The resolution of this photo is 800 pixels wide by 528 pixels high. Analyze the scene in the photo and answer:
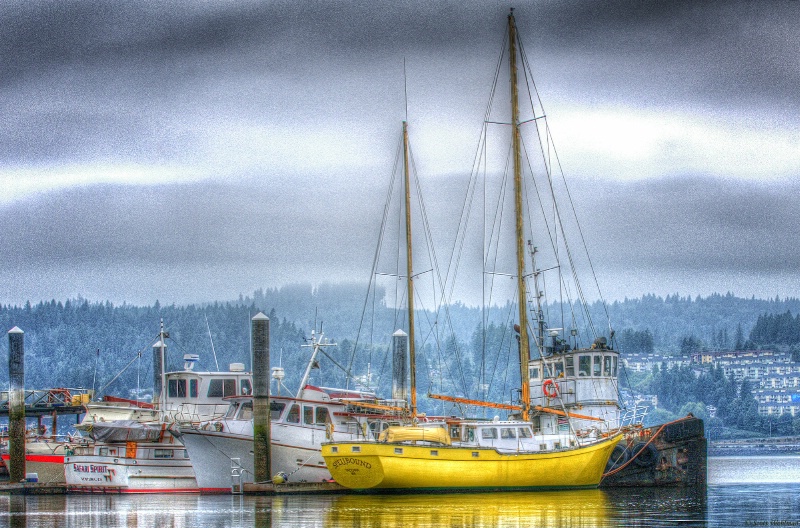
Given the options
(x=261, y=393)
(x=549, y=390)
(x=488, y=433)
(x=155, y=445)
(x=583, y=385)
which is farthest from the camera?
(x=583, y=385)

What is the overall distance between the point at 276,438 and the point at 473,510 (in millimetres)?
16220

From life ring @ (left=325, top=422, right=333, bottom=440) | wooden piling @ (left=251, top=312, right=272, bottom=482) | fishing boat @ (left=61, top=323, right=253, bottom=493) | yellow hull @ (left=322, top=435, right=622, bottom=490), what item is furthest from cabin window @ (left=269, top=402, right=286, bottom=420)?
yellow hull @ (left=322, top=435, right=622, bottom=490)

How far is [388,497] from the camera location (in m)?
50.9

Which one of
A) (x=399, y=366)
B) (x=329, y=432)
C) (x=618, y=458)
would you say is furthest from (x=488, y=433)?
(x=399, y=366)

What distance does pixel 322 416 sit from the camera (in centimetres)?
5916

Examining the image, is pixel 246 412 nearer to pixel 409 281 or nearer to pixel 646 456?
pixel 409 281

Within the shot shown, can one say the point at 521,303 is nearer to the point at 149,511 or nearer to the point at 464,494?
the point at 464,494

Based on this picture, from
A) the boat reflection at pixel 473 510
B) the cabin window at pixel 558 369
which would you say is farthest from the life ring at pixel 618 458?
the cabin window at pixel 558 369

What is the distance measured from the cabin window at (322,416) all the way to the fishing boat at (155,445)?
4822mm

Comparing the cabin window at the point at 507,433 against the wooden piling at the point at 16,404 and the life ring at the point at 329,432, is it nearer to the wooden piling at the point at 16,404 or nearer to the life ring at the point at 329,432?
the life ring at the point at 329,432

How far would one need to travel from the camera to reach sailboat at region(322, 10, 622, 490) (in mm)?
51312

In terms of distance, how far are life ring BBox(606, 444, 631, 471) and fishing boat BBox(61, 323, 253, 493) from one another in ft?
61.4

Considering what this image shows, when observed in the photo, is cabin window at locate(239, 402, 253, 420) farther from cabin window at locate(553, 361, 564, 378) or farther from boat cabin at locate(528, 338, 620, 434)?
cabin window at locate(553, 361, 564, 378)

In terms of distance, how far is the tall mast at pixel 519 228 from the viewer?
186 feet
